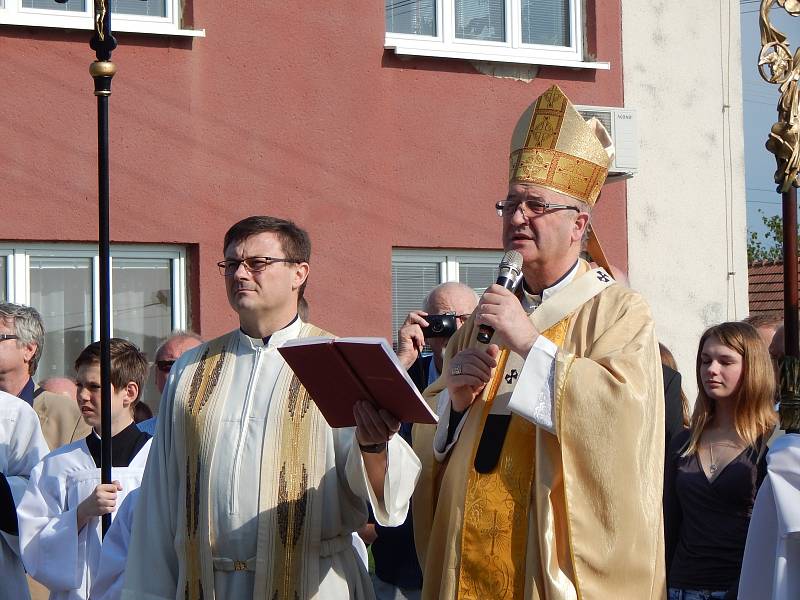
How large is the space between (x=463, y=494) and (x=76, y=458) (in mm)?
2058

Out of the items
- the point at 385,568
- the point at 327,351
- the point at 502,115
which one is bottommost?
the point at 385,568

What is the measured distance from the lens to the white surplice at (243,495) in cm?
457

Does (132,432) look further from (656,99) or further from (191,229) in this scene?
(656,99)

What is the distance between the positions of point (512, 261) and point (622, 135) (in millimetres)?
6750

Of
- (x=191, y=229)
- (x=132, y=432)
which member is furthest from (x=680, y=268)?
(x=132, y=432)

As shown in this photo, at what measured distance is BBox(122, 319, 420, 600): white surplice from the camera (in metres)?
4.57

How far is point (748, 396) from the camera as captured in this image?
5.73 meters

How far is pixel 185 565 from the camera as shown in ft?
15.1

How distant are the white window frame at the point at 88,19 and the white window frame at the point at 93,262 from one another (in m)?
1.46

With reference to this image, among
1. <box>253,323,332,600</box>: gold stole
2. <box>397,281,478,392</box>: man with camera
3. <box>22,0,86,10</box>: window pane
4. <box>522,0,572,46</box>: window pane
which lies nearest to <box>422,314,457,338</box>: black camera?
<box>397,281,478,392</box>: man with camera

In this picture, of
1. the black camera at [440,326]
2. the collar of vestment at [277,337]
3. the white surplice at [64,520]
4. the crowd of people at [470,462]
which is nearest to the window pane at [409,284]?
the black camera at [440,326]

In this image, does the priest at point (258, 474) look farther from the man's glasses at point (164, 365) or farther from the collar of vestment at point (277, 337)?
the man's glasses at point (164, 365)

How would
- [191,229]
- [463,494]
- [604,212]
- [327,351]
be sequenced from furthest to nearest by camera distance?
[604,212] → [191,229] → [463,494] → [327,351]

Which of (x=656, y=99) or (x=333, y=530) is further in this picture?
(x=656, y=99)
